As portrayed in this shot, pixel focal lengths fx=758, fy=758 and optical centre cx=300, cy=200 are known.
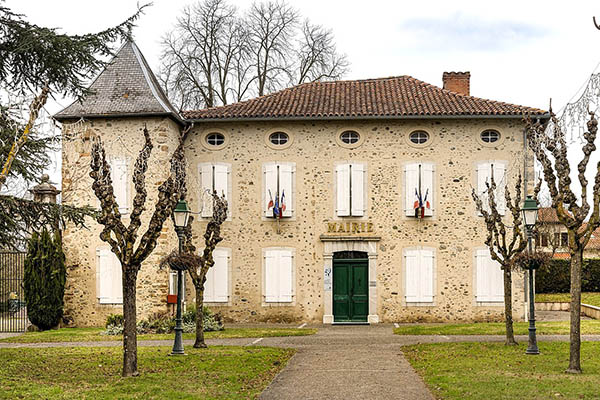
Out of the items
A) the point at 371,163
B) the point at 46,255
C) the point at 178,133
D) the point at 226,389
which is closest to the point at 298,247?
the point at 371,163

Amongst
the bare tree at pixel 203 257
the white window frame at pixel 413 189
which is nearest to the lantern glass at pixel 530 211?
the bare tree at pixel 203 257

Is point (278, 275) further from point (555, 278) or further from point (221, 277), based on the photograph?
point (555, 278)

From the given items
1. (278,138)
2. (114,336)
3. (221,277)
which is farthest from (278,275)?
(114,336)

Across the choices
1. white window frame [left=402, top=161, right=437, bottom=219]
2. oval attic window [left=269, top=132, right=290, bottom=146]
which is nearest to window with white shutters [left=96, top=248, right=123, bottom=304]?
oval attic window [left=269, top=132, right=290, bottom=146]

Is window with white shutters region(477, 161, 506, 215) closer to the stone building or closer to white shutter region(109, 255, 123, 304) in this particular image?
the stone building

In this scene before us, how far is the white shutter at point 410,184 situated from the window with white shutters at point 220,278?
16.4ft

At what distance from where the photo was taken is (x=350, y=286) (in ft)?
67.4

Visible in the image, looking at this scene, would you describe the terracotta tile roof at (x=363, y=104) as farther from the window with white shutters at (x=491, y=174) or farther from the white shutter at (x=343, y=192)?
the white shutter at (x=343, y=192)

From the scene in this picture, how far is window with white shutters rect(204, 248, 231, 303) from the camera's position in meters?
20.6

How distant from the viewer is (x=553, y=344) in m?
13.7

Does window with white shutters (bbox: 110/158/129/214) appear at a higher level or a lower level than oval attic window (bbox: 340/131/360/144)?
lower

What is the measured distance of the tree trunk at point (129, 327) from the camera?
32.5ft

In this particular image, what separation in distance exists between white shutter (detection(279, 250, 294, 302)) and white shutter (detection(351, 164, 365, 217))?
215cm

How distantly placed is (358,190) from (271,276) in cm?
330
